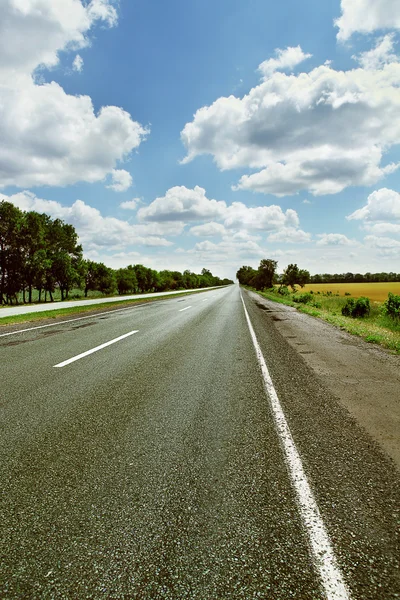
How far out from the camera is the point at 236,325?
517 inches

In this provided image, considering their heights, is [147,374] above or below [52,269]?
below

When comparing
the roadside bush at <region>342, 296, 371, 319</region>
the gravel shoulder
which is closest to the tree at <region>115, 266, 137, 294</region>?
the roadside bush at <region>342, 296, 371, 319</region>

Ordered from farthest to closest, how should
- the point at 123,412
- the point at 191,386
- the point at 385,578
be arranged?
the point at 191,386, the point at 123,412, the point at 385,578

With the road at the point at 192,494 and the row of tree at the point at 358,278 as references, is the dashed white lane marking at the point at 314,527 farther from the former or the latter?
the row of tree at the point at 358,278

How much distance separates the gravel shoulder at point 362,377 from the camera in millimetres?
3928

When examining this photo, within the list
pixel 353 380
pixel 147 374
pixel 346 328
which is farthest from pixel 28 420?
pixel 346 328

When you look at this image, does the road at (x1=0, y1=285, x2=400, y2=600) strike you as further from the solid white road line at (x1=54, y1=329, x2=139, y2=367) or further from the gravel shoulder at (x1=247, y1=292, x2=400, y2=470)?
the solid white road line at (x1=54, y1=329, x2=139, y2=367)

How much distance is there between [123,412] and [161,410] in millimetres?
489

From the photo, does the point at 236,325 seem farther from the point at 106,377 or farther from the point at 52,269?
the point at 52,269

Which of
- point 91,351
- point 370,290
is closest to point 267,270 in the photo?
point 370,290

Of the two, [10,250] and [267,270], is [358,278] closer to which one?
[267,270]

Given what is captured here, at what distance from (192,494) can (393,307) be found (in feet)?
56.3

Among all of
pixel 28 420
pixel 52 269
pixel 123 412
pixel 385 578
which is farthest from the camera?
pixel 52 269

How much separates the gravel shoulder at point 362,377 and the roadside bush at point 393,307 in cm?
643
